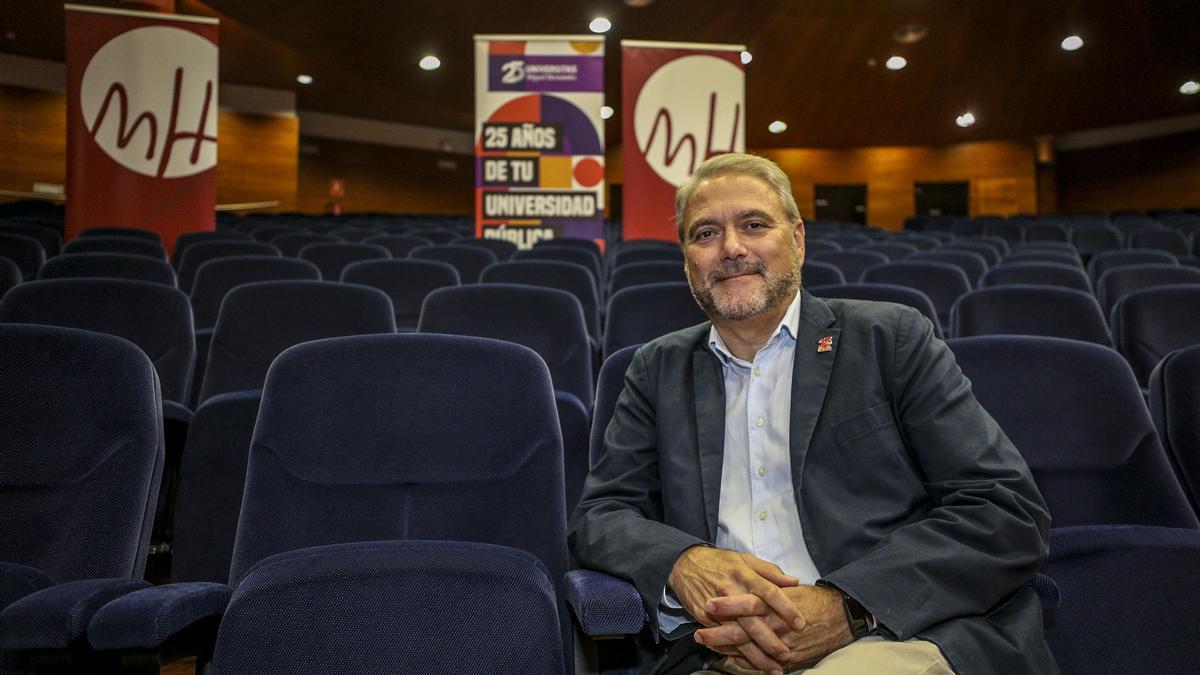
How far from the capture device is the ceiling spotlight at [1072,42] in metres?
12.1

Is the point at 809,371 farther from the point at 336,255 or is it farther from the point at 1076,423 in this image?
the point at 336,255

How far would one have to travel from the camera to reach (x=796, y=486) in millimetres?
1507

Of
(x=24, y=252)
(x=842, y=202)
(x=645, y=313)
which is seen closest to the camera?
(x=645, y=313)

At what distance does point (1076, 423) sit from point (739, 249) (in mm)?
796

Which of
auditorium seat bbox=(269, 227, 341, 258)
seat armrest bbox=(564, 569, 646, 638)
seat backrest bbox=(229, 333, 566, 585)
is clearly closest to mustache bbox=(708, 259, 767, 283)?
seat backrest bbox=(229, 333, 566, 585)

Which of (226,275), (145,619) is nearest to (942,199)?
(226,275)

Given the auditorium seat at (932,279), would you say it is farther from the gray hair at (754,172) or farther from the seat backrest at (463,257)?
the gray hair at (754,172)

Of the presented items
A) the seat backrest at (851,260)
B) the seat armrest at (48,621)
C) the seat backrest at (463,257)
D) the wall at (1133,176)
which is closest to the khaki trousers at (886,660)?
the seat armrest at (48,621)

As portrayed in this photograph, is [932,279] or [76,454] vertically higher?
[932,279]

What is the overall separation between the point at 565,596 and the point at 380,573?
0.31 metres

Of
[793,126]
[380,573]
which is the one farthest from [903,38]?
[380,573]

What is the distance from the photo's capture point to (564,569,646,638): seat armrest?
1236 mm

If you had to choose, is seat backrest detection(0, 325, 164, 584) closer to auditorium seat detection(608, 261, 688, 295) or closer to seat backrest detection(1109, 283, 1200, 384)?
auditorium seat detection(608, 261, 688, 295)

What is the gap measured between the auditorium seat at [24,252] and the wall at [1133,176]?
18.2 m
